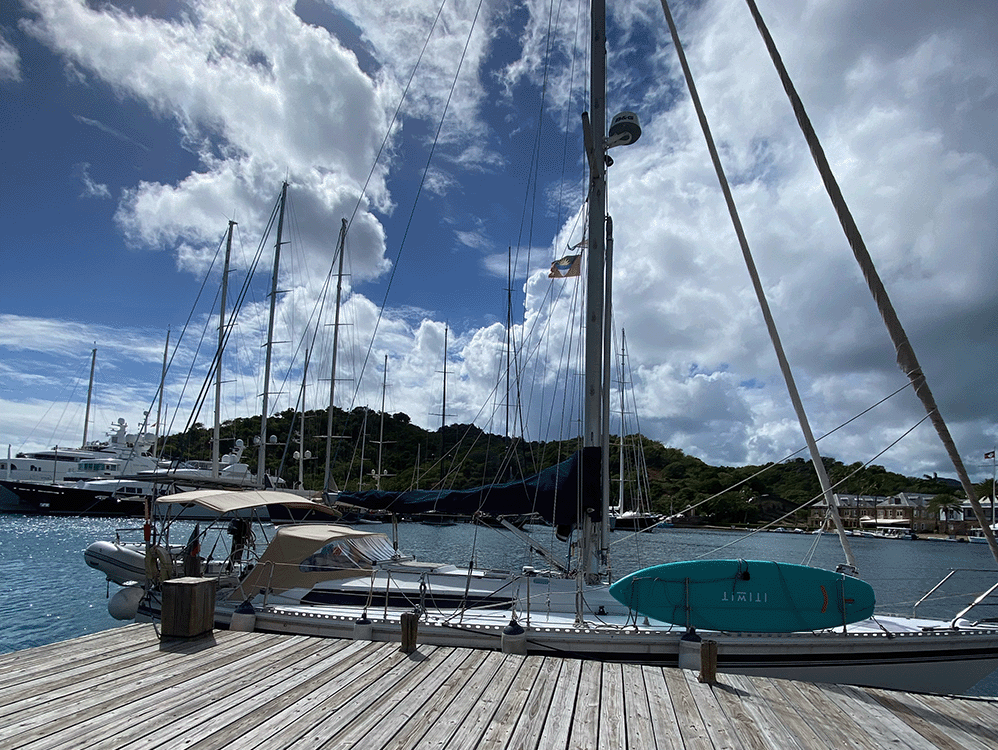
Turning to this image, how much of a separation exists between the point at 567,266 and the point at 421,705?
13.7 m

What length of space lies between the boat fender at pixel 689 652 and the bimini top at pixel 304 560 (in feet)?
20.4

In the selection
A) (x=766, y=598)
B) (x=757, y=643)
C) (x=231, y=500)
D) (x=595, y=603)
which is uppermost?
(x=231, y=500)

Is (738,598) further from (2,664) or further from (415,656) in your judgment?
(2,664)

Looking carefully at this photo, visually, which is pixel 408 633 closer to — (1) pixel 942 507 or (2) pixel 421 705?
(2) pixel 421 705

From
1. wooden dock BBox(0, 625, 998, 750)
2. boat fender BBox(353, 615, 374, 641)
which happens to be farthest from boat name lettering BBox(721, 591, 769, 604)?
boat fender BBox(353, 615, 374, 641)

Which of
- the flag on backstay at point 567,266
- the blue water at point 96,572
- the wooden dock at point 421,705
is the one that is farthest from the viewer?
the flag on backstay at point 567,266

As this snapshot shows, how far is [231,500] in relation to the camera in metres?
11.6

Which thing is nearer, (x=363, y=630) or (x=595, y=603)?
(x=363, y=630)

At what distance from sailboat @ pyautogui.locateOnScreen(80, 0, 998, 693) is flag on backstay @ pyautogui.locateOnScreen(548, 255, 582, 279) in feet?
15.3

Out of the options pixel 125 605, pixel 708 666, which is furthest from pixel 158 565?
pixel 708 666

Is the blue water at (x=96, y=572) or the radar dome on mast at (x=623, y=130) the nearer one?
the radar dome on mast at (x=623, y=130)

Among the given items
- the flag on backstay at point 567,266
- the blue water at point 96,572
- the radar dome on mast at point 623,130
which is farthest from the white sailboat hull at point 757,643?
the flag on backstay at point 567,266

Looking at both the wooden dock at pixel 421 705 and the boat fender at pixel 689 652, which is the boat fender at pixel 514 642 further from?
the boat fender at pixel 689 652

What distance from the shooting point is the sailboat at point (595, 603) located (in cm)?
884
